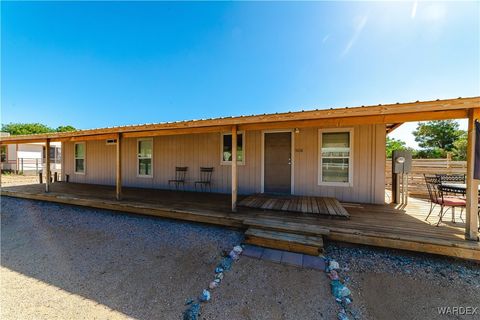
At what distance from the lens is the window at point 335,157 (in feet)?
15.3

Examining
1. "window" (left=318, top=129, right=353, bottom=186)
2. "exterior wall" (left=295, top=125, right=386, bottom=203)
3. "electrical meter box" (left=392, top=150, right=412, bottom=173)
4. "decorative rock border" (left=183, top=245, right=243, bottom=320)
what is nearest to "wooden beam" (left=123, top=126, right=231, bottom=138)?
"exterior wall" (left=295, top=125, right=386, bottom=203)

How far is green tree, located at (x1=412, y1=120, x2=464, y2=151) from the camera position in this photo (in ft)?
60.7

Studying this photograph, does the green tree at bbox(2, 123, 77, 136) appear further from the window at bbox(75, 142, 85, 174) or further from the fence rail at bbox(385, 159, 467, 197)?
the fence rail at bbox(385, 159, 467, 197)

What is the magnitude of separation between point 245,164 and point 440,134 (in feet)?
80.8

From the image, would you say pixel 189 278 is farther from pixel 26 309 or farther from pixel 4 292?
pixel 4 292

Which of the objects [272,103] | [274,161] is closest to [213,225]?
[274,161]

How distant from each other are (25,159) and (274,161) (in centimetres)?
1928

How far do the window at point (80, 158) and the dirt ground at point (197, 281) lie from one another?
17.5 ft

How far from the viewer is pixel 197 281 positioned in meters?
2.34

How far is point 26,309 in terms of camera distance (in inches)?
76.1

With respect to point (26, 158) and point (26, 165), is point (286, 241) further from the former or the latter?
point (26, 158)

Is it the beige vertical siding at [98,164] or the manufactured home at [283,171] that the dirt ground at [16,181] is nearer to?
the beige vertical siding at [98,164]

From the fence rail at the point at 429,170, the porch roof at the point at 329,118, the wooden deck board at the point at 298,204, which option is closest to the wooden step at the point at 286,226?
the wooden deck board at the point at 298,204

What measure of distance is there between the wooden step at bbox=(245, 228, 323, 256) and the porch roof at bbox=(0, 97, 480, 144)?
6.20 ft
